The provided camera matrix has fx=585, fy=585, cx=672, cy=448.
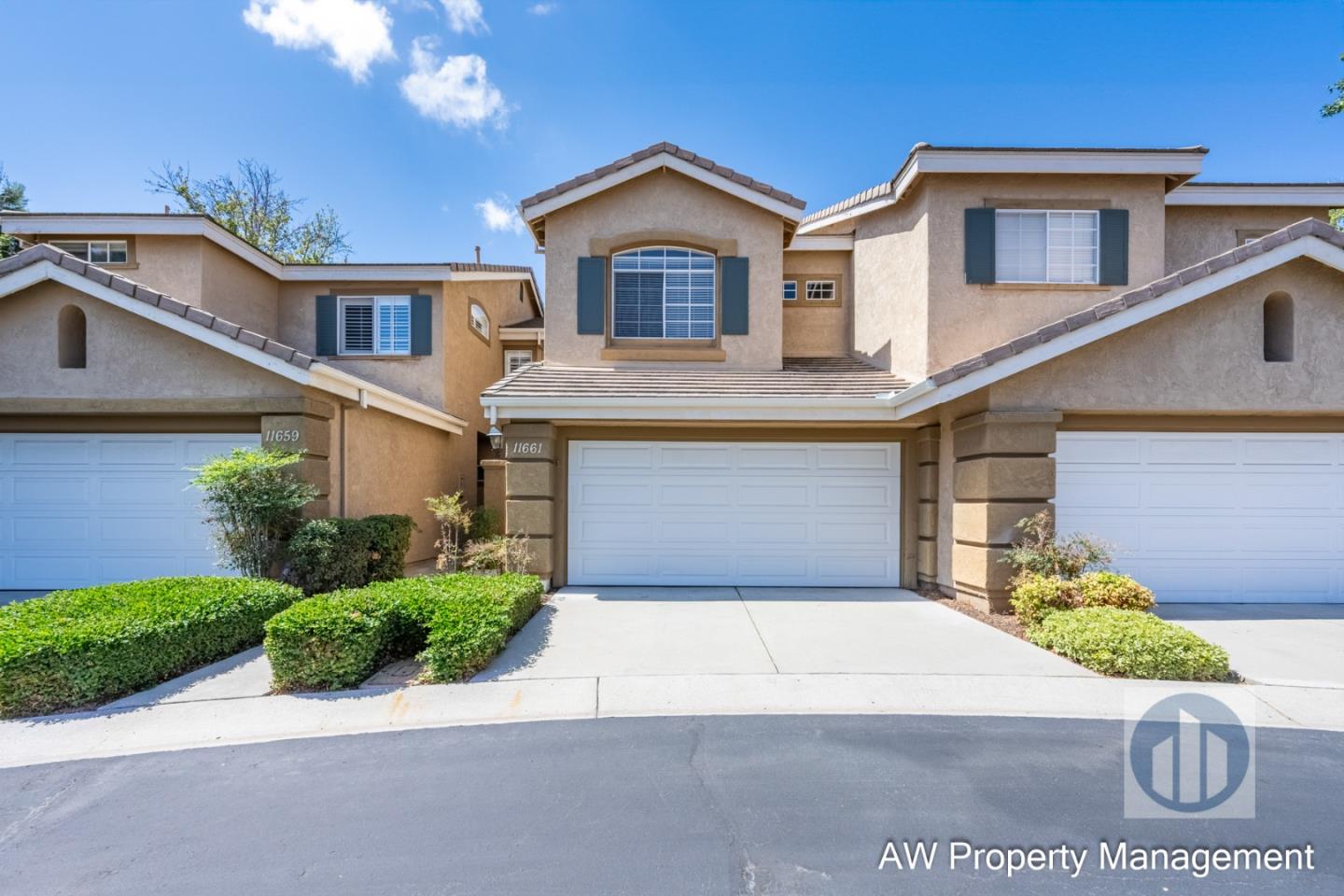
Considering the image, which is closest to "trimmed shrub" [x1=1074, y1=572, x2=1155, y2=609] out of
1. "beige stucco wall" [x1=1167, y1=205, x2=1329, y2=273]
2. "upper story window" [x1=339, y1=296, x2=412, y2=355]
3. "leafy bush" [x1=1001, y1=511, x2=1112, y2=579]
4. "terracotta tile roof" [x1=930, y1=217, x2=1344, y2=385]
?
"leafy bush" [x1=1001, y1=511, x2=1112, y2=579]

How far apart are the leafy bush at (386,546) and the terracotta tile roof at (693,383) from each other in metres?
2.82

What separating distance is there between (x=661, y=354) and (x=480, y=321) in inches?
284

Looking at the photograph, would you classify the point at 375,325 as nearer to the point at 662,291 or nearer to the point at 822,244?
the point at 662,291

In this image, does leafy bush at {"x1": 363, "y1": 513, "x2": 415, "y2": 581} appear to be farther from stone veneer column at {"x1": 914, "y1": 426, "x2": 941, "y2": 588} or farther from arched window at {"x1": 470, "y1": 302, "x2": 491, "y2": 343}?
stone veneer column at {"x1": 914, "y1": 426, "x2": 941, "y2": 588}

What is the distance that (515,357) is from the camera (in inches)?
695

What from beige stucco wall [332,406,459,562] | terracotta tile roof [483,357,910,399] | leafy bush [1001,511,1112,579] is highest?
terracotta tile roof [483,357,910,399]

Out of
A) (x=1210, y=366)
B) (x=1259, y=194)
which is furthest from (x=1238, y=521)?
(x=1259, y=194)

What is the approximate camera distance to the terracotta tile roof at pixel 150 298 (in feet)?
27.0

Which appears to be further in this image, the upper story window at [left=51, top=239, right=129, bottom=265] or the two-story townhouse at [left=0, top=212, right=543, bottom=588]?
the upper story window at [left=51, top=239, right=129, bottom=265]

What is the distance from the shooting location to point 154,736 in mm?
4676

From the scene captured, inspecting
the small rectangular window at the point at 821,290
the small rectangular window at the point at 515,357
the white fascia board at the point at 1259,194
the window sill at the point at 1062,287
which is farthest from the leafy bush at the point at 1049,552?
the small rectangular window at the point at 515,357

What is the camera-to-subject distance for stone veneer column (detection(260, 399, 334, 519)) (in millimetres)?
8617

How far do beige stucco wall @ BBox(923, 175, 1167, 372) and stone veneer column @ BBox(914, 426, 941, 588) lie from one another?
119 centimetres

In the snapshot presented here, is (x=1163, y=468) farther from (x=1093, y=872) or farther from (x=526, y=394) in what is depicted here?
(x=526, y=394)
